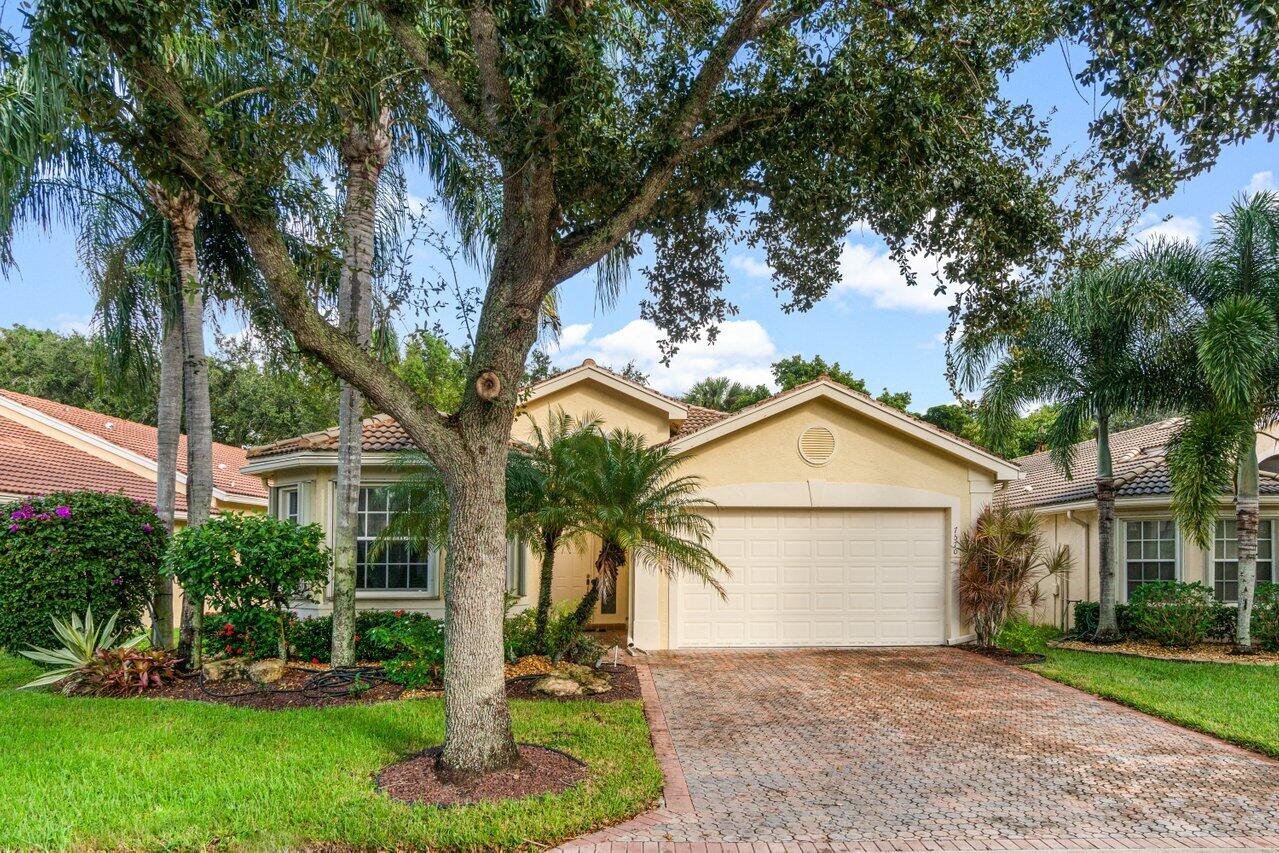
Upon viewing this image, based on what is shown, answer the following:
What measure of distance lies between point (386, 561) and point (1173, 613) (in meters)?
13.4

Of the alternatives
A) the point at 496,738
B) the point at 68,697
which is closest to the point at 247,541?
the point at 68,697

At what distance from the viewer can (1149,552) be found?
15.5 m

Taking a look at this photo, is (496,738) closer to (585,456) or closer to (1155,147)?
(585,456)

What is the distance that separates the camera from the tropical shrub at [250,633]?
1064cm

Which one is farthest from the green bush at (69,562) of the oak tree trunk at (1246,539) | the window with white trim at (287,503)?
the oak tree trunk at (1246,539)

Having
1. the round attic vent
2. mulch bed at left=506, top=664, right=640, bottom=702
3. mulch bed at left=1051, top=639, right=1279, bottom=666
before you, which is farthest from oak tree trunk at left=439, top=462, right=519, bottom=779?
mulch bed at left=1051, top=639, right=1279, bottom=666

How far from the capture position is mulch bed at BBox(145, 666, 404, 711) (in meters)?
9.18

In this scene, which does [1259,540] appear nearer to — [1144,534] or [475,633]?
[1144,534]

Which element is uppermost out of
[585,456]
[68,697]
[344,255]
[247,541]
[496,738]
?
[344,255]

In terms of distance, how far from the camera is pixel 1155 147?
6.84 m

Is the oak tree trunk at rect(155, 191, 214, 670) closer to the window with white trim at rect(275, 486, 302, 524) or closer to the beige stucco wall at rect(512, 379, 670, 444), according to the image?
the window with white trim at rect(275, 486, 302, 524)

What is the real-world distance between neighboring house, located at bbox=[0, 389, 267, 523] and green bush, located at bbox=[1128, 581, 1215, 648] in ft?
63.2

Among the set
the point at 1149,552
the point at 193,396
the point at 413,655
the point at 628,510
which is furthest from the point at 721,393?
the point at 413,655

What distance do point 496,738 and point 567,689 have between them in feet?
11.5
